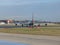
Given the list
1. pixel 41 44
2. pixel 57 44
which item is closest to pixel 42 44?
pixel 41 44

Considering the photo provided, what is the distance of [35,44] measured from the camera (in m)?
19.3

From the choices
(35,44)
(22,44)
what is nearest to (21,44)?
(22,44)

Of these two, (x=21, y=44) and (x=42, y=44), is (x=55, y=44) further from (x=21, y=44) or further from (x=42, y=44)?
(x=21, y=44)

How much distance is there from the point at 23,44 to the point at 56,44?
296cm

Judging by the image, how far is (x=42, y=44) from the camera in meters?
19.2

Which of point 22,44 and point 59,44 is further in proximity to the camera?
point 22,44

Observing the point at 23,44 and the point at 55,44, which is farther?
the point at 23,44

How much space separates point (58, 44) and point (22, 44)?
10.6 ft

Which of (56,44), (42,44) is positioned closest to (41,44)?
(42,44)

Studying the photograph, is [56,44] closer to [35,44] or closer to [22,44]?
[35,44]

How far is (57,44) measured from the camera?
61.3 ft

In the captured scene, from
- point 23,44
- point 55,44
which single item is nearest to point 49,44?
point 55,44

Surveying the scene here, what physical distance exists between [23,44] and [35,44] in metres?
1.15

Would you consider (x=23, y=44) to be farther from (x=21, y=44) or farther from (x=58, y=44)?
(x=58, y=44)
